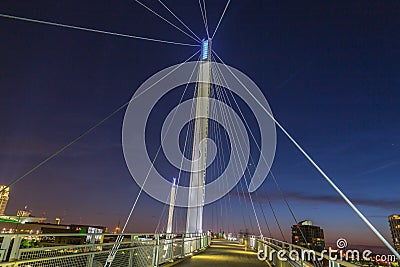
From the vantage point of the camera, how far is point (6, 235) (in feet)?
10.8

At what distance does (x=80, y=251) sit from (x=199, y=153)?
13984mm

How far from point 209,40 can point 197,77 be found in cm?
472

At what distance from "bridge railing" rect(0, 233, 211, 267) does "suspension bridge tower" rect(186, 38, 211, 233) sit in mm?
7972

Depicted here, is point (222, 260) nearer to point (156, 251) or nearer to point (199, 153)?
point (156, 251)

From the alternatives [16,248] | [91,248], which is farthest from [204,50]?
[16,248]

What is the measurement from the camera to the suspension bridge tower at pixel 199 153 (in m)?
17.8

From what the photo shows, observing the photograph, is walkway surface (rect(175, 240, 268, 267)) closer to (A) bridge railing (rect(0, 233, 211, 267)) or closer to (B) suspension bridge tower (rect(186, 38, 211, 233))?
(A) bridge railing (rect(0, 233, 211, 267))

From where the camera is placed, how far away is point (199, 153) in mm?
18953

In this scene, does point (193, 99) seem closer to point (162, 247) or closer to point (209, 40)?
point (209, 40)

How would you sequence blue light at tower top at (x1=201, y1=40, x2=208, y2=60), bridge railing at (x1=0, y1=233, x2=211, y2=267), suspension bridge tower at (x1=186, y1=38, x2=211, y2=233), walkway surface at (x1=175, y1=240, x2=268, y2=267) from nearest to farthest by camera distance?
bridge railing at (x1=0, y1=233, x2=211, y2=267) < walkway surface at (x1=175, y1=240, x2=268, y2=267) < suspension bridge tower at (x1=186, y1=38, x2=211, y2=233) < blue light at tower top at (x1=201, y1=40, x2=208, y2=60)

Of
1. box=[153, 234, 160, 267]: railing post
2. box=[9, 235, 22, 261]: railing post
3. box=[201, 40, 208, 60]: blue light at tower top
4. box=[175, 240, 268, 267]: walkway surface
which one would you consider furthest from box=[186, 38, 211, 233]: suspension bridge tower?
box=[9, 235, 22, 261]: railing post

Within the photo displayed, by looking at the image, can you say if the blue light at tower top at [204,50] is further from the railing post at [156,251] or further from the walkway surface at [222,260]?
the railing post at [156,251]

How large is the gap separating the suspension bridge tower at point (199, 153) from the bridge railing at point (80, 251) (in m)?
7.97

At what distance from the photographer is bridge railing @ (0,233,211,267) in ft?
11.2
